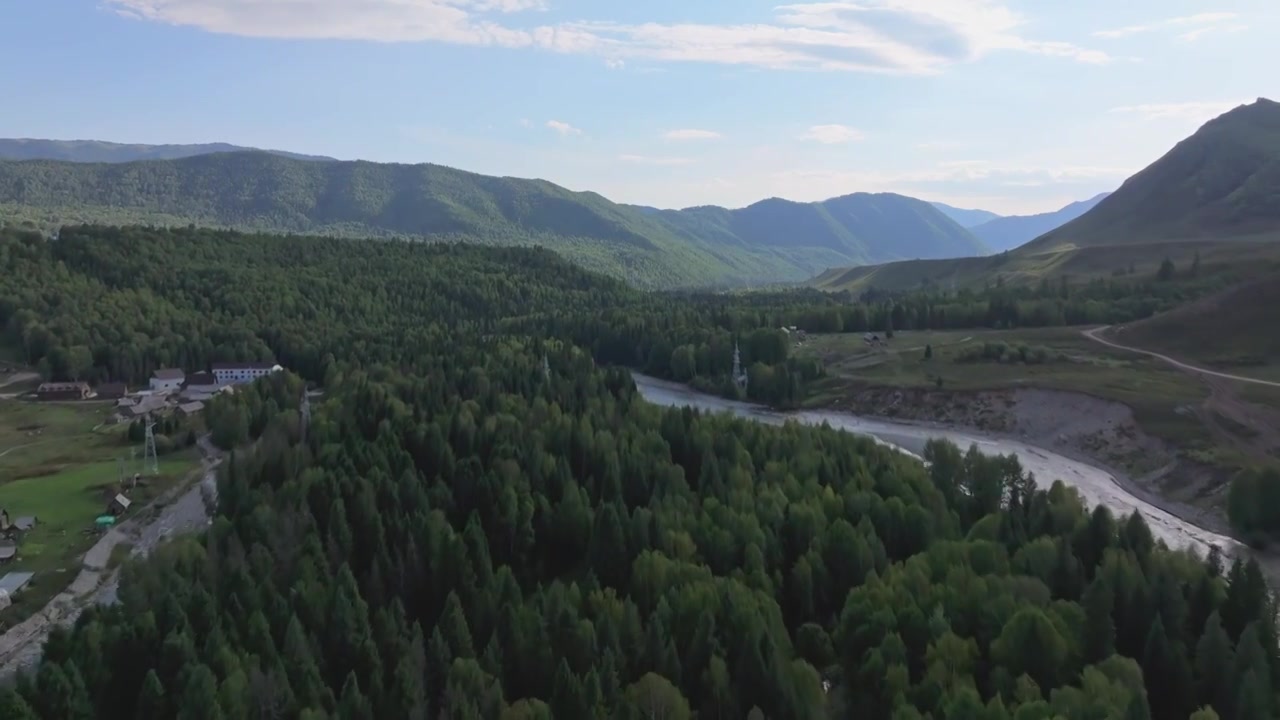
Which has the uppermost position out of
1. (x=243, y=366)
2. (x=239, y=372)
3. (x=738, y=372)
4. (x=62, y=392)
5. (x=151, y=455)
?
(x=738, y=372)

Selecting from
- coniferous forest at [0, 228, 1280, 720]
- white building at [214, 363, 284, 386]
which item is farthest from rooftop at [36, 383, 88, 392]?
coniferous forest at [0, 228, 1280, 720]

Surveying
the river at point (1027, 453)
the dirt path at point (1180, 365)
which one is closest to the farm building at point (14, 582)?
the river at point (1027, 453)

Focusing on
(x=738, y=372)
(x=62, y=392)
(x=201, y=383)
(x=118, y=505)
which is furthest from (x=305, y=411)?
(x=738, y=372)

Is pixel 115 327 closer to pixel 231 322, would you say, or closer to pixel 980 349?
pixel 231 322

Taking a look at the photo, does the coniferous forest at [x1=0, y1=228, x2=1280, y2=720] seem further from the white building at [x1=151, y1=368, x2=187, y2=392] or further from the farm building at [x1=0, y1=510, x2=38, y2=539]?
the white building at [x1=151, y1=368, x2=187, y2=392]

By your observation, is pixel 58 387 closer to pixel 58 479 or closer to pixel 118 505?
pixel 58 479

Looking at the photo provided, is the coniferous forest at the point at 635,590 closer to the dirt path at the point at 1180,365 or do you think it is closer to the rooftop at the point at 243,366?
the dirt path at the point at 1180,365
